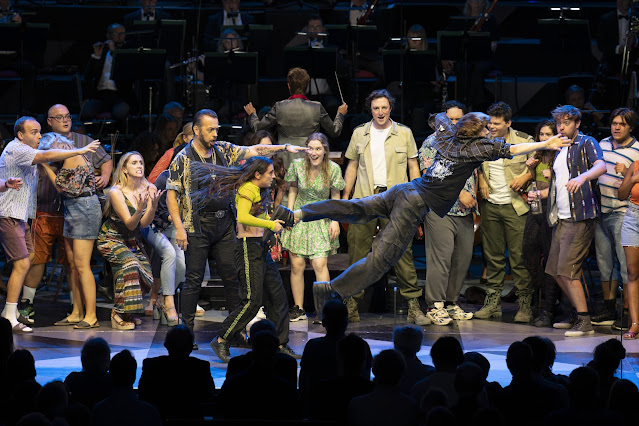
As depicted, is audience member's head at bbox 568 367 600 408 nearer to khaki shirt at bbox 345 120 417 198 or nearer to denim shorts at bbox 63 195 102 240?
khaki shirt at bbox 345 120 417 198

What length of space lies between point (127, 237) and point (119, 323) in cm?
68

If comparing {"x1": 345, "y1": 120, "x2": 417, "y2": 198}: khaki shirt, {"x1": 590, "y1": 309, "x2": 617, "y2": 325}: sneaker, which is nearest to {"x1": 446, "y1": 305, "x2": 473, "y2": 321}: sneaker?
{"x1": 590, "y1": 309, "x2": 617, "y2": 325}: sneaker

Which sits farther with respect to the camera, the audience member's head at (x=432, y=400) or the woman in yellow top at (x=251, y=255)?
the woman in yellow top at (x=251, y=255)

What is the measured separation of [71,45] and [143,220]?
5285mm

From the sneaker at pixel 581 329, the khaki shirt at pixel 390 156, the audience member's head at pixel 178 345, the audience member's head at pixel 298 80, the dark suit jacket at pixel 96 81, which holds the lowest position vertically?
the sneaker at pixel 581 329

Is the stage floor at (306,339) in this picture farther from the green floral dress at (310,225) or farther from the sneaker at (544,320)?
the green floral dress at (310,225)

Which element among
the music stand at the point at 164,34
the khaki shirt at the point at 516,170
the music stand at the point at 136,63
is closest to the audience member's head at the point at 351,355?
the khaki shirt at the point at 516,170

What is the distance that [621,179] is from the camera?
7.39 m

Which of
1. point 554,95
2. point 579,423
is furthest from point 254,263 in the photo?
point 554,95

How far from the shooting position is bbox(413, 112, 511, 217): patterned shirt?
19.3 ft

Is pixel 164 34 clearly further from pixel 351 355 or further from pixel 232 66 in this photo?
pixel 351 355

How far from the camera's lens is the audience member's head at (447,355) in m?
4.22

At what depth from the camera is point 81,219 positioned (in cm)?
745

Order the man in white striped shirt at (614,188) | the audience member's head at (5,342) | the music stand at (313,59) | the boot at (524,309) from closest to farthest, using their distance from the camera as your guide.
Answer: the audience member's head at (5,342), the man in white striped shirt at (614,188), the boot at (524,309), the music stand at (313,59)
